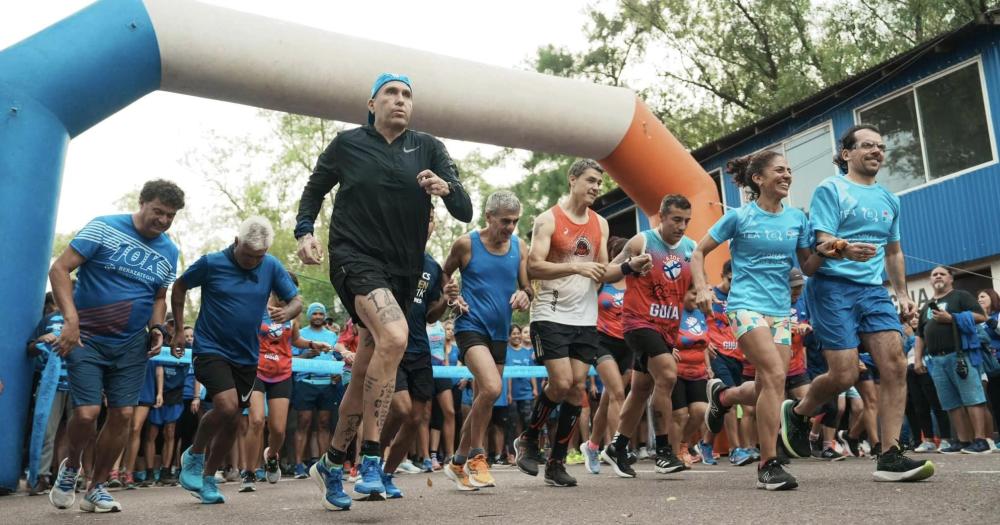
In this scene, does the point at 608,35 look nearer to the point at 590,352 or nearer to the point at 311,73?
the point at 311,73

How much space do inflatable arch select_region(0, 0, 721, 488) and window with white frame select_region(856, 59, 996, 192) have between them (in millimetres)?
5512

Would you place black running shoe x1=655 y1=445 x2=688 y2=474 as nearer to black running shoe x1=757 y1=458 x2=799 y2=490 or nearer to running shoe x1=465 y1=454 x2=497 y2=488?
running shoe x1=465 y1=454 x2=497 y2=488

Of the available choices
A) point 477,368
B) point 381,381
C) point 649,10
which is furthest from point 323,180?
point 649,10

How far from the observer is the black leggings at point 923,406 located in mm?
11820

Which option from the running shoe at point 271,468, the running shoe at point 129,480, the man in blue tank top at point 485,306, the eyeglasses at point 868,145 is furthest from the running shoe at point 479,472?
the running shoe at point 129,480

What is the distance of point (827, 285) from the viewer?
584 centimetres

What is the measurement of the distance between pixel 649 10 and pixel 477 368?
28636 mm

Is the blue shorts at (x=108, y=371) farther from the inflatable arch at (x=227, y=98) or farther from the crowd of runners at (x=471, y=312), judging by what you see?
the inflatable arch at (x=227, y=98)

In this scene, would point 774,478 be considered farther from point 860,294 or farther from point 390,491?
point 390,491

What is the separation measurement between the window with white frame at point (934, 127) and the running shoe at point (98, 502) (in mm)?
14637

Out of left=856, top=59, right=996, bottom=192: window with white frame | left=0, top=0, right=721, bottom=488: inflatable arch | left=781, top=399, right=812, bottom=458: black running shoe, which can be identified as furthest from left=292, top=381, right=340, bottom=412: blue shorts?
left=856, top=59, right=996, bottom=192: window with white frame

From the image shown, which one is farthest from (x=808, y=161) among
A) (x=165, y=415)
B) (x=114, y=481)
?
(x=114, y=481)

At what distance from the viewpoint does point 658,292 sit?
7.64 metres

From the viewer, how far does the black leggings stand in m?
11.8
